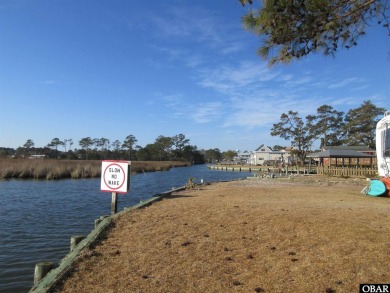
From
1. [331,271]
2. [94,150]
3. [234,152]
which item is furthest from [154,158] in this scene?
[331,271]

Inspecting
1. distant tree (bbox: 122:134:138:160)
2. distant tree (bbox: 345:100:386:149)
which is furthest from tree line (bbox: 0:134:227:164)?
distant tree (bbox: 345:100:386:149)

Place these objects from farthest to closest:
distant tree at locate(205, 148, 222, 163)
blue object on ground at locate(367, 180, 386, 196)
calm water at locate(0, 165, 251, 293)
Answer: distant tree at locate(205, 148, 222, 163) → blue object on ground at locate(367, 180, 386, 196) → calm water at locate(0, 165, 251, 293)

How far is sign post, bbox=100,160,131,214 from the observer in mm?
8406

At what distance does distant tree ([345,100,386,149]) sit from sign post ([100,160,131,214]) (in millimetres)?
58018

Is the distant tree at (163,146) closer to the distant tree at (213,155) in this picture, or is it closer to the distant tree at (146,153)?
the distant tree at (146,153)

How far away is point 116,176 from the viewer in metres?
8.48

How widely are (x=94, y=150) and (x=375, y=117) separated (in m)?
81.4

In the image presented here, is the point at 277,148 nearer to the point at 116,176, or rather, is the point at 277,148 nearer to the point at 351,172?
the point at 351,172

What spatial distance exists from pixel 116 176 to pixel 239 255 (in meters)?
4.40

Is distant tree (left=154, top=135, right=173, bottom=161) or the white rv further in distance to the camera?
distant tree (left=154, top=135, right=173, bottom=161)

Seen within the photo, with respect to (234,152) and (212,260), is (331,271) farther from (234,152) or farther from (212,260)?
(234,152)


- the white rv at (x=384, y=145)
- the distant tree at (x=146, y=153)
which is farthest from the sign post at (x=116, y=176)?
the distant tree at (x=146, y=153)

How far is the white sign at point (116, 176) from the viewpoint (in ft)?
27.6

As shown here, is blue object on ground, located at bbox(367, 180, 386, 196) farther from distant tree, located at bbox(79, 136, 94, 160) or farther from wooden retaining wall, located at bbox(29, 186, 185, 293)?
distant tree, located at bbox(79, 136, 94, 160)
